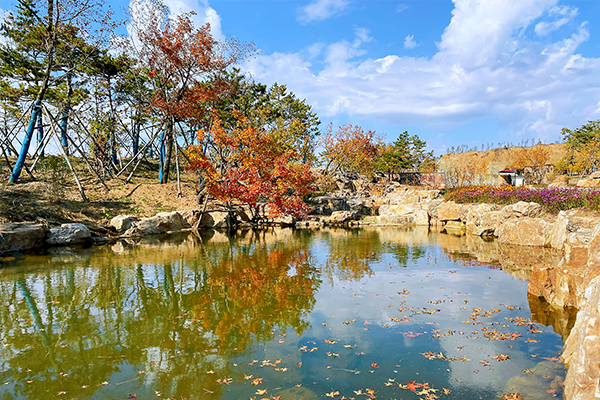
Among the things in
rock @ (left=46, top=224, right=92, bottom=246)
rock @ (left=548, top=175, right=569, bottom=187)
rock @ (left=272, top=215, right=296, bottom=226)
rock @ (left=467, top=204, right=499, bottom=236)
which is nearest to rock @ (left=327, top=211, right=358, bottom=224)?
rock @ (left=272, top=215, right=296, bottom=226)

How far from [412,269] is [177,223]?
39.5ft

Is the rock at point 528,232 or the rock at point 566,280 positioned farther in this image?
the rock at point 528,232

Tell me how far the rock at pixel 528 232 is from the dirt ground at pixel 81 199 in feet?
49.8

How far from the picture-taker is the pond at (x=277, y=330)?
3939 mm

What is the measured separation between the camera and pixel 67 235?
13320 millimetres

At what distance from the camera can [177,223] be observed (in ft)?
57.3

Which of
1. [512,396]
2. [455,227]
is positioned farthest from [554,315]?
[455,227]

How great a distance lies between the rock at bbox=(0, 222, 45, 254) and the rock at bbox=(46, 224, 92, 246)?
0.30 m

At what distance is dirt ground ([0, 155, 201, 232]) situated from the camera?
14008mm

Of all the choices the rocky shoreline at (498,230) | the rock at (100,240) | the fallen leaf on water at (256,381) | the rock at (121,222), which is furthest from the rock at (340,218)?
the fallen leaf on water at (256,381)

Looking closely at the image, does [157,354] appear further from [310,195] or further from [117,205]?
[310,195]

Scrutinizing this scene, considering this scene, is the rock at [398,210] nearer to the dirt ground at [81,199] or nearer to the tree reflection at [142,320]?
the dirt ground at [81,199]

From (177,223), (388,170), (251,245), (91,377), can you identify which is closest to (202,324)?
(91,377)

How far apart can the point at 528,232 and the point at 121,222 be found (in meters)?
16.0
